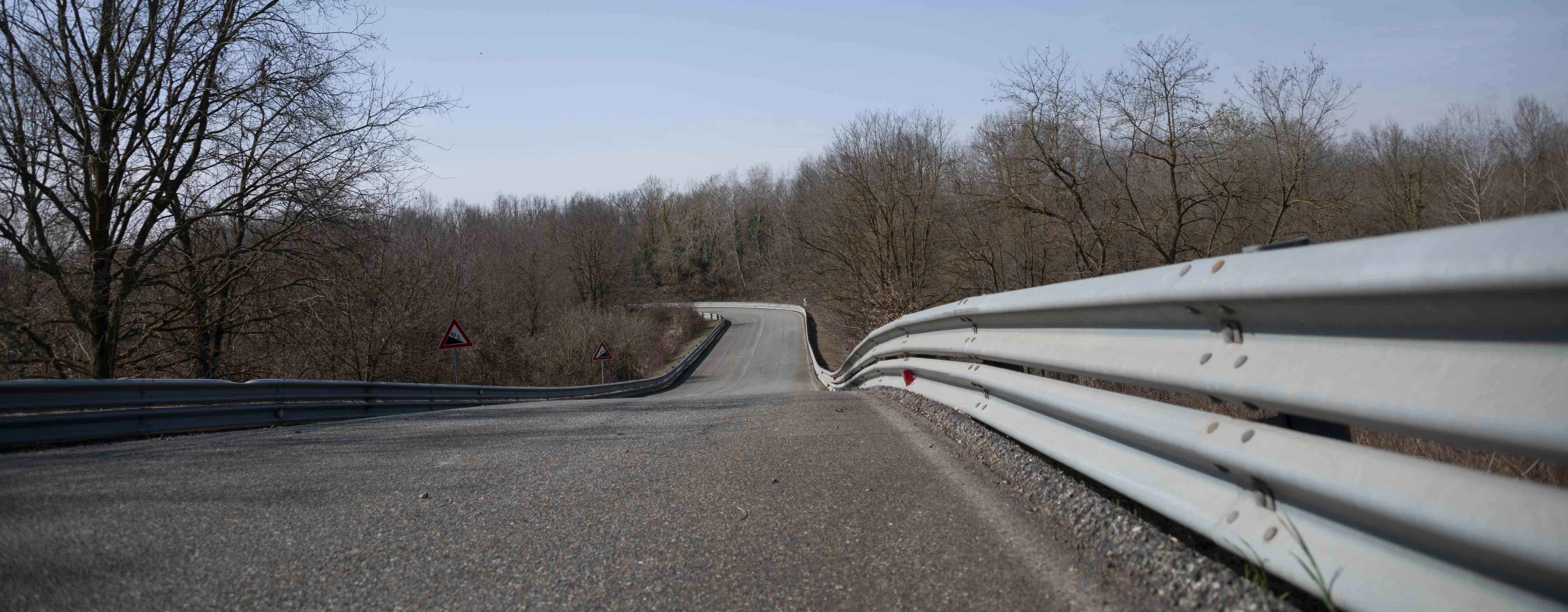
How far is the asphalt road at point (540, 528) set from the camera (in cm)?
278

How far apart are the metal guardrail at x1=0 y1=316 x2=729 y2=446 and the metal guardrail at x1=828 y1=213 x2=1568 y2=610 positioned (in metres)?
7.53

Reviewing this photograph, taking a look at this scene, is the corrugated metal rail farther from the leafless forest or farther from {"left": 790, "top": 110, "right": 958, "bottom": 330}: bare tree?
{"left": 790, "top": 110, "right": 958, "bottom": 330}: bare tree

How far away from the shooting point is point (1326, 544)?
2039 mm

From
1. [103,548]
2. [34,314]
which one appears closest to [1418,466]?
[103,548]

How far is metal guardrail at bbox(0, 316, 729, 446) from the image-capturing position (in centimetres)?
675

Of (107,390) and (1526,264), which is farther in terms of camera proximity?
(107,390)

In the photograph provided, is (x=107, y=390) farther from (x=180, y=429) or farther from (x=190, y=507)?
(x=190, y=507)

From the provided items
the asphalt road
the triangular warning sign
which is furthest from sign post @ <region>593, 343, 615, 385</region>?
the asphalt road

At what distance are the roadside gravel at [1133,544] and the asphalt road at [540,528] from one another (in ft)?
0.38

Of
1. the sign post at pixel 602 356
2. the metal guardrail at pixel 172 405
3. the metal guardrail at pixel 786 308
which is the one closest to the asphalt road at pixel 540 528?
the metal guardrail at pixel 172 405

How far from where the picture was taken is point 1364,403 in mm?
1956

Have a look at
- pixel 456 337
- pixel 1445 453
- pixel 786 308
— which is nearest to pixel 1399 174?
pixel 1445 453

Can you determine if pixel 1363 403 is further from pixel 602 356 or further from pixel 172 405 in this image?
pixel 602 356

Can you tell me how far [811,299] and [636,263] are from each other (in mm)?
60413
